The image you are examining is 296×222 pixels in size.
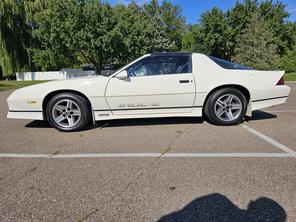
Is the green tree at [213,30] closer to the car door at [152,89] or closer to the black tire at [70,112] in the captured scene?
the car door at [152,89]

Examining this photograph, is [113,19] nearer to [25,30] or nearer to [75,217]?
[25,30]

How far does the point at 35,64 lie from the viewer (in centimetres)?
3206

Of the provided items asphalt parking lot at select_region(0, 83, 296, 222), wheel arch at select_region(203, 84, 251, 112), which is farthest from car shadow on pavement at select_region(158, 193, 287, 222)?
wheel arch at select_region(203, 84, 251, 112)

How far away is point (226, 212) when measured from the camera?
2326 millimetres

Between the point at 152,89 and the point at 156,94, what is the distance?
4.8 inches

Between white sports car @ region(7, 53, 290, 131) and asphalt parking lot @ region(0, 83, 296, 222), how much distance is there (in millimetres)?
341

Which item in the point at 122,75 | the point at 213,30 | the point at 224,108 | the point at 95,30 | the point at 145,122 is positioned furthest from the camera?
the point at 213,30

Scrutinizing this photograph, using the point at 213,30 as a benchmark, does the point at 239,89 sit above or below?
below

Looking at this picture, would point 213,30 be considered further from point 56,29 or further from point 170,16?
point 56,29

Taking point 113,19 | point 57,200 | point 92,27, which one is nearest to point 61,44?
point 92,27

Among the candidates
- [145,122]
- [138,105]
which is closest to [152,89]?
[138,105]

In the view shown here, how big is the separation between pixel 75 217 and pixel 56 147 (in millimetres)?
2128

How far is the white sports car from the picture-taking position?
5020 millimetres

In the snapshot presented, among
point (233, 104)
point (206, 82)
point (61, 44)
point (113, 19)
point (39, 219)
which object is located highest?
point (113, 19)
